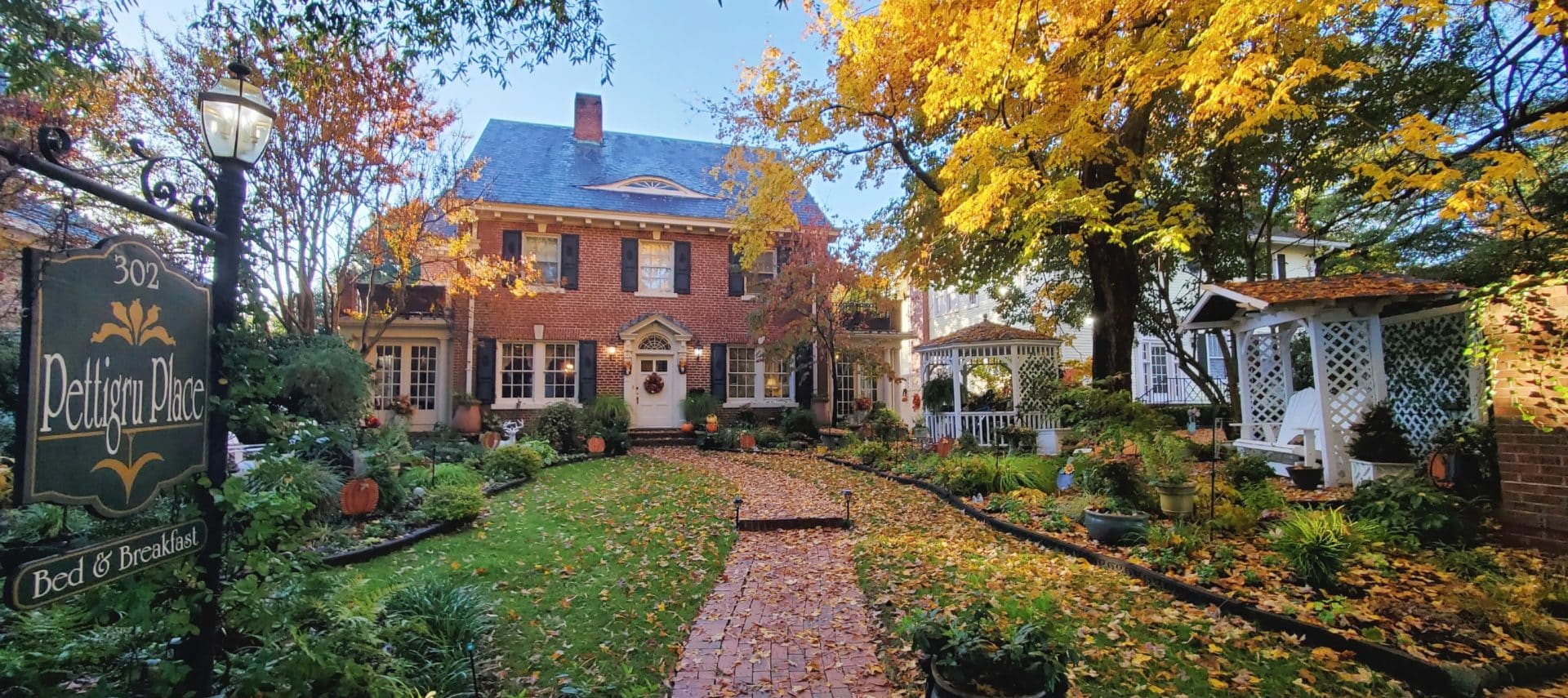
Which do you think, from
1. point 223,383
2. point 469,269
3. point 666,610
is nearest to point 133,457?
point 223,383

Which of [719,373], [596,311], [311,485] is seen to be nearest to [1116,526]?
[311,485]

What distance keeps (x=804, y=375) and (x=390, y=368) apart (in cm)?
1032

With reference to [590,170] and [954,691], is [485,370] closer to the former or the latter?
[590,170]

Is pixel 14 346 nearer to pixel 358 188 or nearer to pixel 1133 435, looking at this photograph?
pixel 358 188

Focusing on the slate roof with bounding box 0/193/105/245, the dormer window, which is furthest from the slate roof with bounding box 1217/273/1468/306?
the slate roof with bounding box 0/193/105/245

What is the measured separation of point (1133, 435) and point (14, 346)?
14.0 metres

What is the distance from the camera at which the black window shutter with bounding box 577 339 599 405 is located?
53.6ft

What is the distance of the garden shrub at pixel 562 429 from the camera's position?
14.1 metres

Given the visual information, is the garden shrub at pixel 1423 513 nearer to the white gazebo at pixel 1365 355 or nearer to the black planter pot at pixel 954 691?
the white gazebo at pixel 1365 355

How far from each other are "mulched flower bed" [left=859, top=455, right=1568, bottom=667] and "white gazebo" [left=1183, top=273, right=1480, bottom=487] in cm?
250

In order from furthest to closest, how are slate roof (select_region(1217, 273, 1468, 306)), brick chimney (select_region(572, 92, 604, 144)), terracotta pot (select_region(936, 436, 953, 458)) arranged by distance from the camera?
brick chimney (select_region(572, 92, 604, 144)) < terracotta pot (select_region(936, 436, 953, 458)) < slate roof (select_region(1217, 273, 1468, 306))

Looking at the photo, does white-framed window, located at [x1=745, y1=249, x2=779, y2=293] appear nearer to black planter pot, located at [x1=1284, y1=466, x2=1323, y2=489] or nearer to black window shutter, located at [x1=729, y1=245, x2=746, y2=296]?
black window shutter, located at [x1=729, y1=245, x2=746, y2=296]

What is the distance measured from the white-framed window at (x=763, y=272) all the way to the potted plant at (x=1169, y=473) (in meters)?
11.9

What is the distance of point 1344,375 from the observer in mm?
7828
